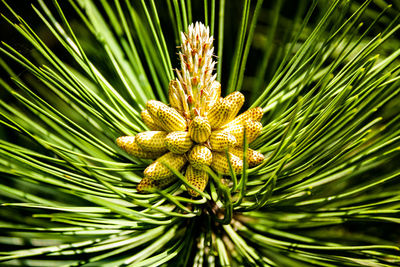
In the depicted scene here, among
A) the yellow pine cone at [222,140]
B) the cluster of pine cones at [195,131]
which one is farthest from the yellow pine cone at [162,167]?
the yellow pine cone at [222,140]

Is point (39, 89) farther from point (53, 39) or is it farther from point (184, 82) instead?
point (184, 82)

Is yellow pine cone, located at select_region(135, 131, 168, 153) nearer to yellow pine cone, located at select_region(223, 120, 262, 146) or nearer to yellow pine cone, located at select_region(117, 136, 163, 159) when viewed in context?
yellow pine cone, located at select_region(117, 136, 163, 159)

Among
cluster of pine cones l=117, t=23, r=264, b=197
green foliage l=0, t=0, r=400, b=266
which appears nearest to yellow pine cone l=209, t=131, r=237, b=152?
cluster of pine cones l=117, t=23, r=264, b=197

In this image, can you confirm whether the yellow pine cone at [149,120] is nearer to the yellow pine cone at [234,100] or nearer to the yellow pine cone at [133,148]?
the yellow pine cone at [133,148]

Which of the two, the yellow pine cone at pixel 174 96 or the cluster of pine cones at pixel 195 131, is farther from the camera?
the yellow pine cone at pixel 174 96

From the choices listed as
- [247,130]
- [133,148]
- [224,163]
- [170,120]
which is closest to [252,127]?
[247,130]

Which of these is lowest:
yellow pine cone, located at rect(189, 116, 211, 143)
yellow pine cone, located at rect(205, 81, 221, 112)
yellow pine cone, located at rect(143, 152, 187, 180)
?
yellow pine cone, located at rect(143, 152, 187, 180)
